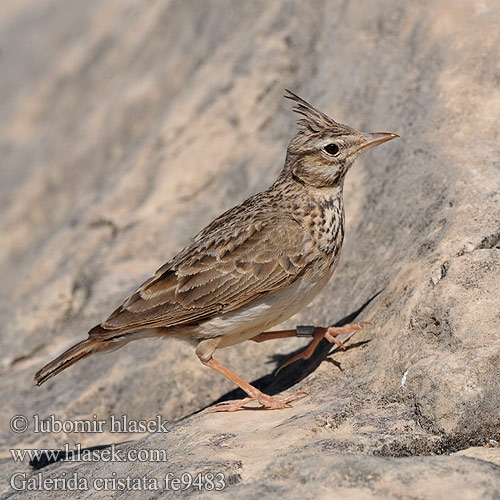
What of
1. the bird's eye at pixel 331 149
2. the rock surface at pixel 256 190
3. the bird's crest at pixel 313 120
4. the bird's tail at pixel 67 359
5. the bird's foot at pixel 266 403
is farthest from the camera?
the bird's crest at pixel 313 120

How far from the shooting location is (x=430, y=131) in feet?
20.8

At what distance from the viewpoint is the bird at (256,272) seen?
552 cm

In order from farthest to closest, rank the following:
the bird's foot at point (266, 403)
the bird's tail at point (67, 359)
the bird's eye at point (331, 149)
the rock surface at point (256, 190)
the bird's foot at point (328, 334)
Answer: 1. the bird's eye at point (331, 149)
2. the bird's tail at point (67, 359)
3. the bird's foot at point (328, 334)
4. the bird's foot at point (266, 403)
5. the rock surface at point (256, 190)

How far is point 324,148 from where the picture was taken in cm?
581

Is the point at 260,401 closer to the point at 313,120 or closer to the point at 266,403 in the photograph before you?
the point at 266,403

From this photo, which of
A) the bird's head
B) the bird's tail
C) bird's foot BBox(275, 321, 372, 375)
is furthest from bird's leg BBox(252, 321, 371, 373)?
the bird's tail

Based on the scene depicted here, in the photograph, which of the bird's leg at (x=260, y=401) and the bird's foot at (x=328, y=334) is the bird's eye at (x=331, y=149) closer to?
the bird's foot at (x=328, y=334)

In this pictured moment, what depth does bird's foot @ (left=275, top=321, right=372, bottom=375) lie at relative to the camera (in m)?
5.48

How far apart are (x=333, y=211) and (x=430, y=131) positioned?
1.21 metres

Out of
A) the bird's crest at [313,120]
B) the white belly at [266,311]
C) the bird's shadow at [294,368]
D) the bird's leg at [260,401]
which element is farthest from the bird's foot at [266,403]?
the bird's crest at [313,120]

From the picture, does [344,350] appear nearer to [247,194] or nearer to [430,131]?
[430,131]

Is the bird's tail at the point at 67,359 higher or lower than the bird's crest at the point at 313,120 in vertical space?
lower

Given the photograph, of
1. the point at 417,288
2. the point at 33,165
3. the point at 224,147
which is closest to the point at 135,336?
the point at 417,288

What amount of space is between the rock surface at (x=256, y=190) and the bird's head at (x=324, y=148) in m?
0.65
